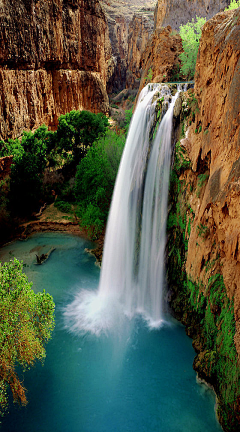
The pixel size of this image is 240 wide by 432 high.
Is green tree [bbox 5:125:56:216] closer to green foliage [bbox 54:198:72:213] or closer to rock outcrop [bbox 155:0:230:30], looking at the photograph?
green foliage [bbox 54:198:72:213]

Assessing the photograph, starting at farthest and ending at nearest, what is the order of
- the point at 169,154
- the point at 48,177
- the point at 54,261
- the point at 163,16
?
1. the point at 163,16
2. the point at 48,177
3. the point at 54,261
4. the point at 169,154

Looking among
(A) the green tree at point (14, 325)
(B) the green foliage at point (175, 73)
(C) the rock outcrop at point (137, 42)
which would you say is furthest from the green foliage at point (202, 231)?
(C) the rock outcrop at point (137, 42)

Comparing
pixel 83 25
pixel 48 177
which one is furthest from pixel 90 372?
pixel 83 25

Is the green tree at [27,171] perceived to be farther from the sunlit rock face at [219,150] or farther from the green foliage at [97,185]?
the sunlit rock face at [219,150]

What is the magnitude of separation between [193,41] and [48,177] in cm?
1951

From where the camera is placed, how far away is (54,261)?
19.2m

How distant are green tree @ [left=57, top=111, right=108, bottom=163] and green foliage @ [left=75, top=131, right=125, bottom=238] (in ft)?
24.4

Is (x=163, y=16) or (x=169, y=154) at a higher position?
(x=163, y=16)

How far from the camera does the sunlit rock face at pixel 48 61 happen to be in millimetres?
29156

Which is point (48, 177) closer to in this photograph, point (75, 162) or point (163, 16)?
point (75, 162)

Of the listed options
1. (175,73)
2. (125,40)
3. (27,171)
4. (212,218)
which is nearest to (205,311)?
(212,218)

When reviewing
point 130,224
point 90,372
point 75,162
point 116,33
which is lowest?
point 90,372

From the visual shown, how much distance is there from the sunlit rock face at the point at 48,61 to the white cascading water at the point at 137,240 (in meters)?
20.8

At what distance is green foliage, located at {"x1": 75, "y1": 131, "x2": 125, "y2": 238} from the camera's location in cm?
1850
